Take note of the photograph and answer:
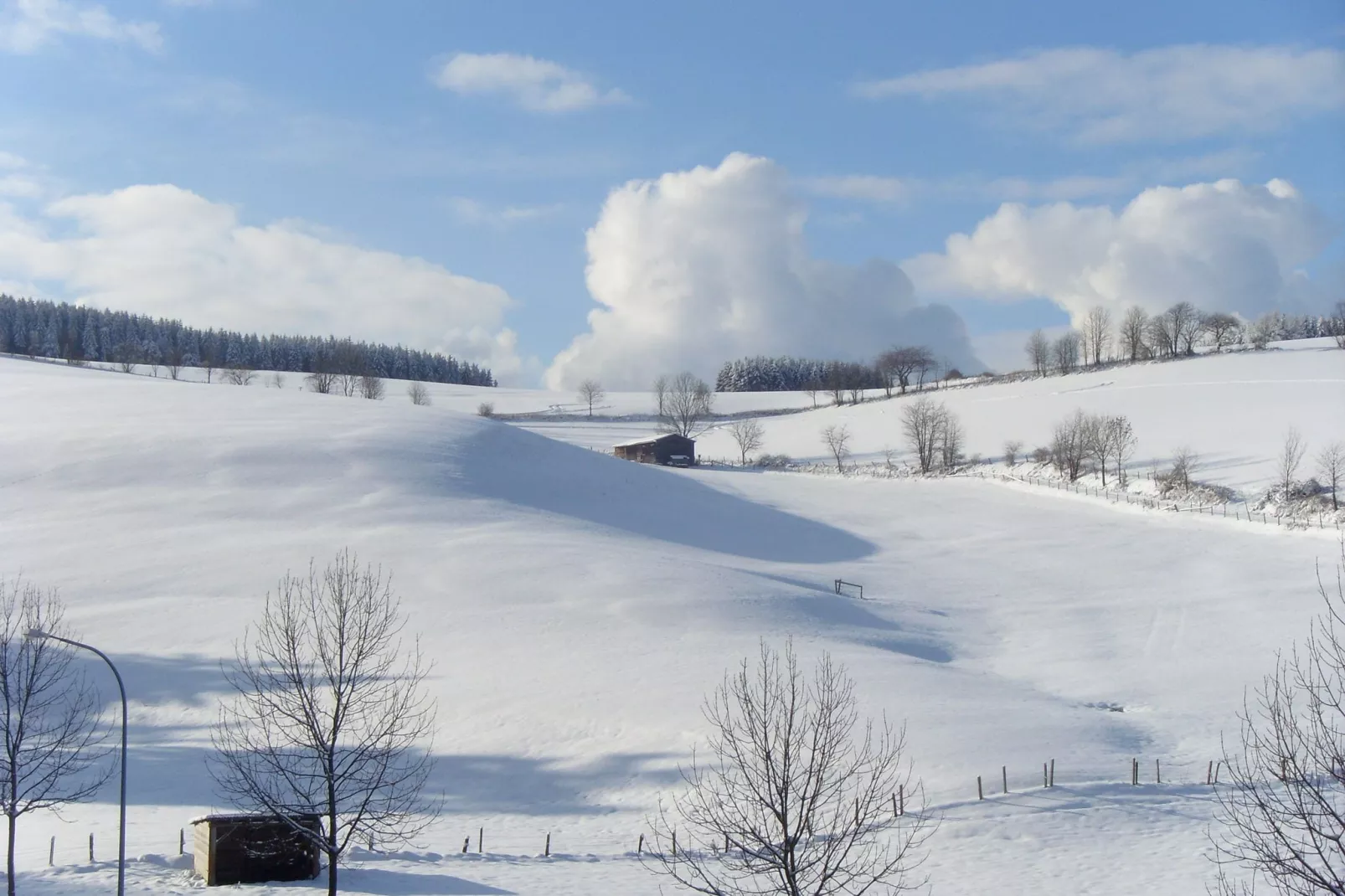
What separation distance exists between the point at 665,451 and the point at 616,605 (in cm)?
5635

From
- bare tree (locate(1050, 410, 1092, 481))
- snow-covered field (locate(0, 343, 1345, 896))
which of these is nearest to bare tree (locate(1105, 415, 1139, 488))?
snow-covered field (locate(0, 343, 1345, 896))

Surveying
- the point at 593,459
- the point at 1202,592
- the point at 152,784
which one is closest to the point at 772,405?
the point at 593,459

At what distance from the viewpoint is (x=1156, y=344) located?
13575 centimetres

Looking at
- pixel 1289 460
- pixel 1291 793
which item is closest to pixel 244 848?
pixel 1291 793

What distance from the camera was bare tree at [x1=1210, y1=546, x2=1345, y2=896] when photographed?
12336mm

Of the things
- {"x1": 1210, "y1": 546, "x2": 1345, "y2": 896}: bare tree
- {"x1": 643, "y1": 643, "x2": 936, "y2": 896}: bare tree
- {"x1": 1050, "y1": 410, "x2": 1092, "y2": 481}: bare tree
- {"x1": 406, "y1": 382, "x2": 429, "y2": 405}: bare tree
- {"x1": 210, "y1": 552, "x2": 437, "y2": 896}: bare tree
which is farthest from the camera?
{"x1": 406, "y1": 382, "x2": 429, "y2": 405}: bare tree

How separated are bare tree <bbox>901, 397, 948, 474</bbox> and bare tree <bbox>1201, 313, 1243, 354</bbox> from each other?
155 feet

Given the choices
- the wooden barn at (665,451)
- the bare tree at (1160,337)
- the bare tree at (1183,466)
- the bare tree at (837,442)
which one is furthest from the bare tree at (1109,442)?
the bare tree at (1160,337)

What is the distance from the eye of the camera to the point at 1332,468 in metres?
64.8

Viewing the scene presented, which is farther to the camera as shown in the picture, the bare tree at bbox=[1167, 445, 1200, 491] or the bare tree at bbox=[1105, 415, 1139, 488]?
the bare tree at bbox=[1105, 415, 1139, 488]

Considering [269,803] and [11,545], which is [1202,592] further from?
[11,545]

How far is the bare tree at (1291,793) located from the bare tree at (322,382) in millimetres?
135974

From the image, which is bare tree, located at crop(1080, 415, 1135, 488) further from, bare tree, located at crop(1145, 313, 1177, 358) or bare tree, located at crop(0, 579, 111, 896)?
bare tree, located at crop(0, 579, 111, 896)

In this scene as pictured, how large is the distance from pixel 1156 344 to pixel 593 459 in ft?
295
